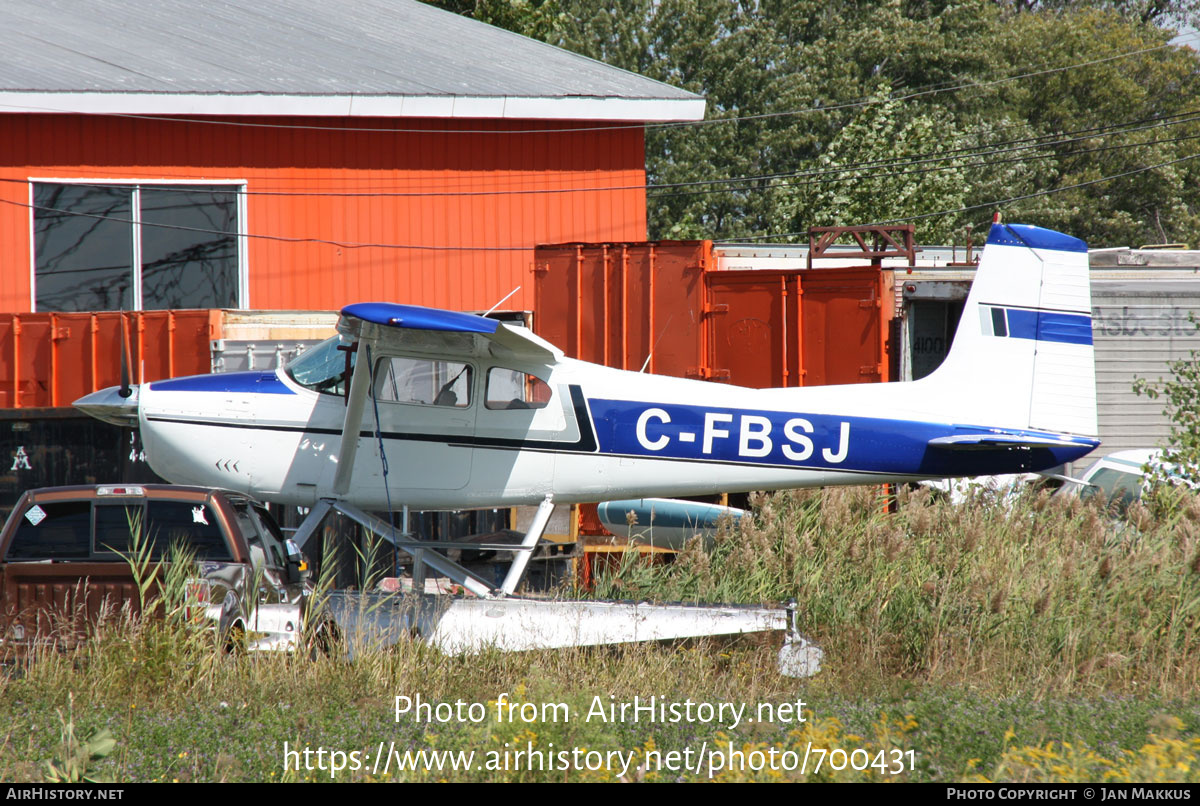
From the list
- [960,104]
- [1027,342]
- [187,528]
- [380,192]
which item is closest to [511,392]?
[187,528]

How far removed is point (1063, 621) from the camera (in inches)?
287

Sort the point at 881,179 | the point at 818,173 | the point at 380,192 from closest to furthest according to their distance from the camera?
the point at 380,192 < the point at 881,179 < the point at 818,173

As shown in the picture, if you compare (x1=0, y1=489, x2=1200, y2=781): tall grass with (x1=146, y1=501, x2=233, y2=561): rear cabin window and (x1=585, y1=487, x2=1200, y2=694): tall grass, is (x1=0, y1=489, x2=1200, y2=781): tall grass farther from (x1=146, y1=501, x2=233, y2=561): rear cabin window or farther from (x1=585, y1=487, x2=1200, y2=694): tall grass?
(x1=146, y1=501, x2=233, y2=561): rear cabin window

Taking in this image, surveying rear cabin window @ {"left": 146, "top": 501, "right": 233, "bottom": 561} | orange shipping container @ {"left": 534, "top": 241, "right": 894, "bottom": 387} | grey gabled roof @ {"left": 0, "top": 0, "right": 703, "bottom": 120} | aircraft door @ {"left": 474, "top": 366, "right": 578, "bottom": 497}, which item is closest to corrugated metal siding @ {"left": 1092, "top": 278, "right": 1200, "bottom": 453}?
orange shipping container @ {"left": 534, "top": 241, "right": 894, "bottom": 387}

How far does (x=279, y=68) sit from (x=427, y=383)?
8833mm

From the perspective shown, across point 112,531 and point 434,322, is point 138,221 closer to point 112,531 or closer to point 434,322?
point 434,322

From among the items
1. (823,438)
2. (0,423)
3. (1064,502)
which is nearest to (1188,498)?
(1064,502)

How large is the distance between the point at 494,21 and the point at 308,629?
72.7 feet

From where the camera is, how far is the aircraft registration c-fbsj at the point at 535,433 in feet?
27.6

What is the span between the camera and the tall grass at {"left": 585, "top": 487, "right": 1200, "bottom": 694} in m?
7.13

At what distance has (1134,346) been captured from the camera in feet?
40.5

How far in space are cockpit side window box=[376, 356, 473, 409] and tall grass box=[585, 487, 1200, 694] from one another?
6.20 ft

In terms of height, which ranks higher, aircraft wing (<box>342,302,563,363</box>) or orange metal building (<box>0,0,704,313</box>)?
orange metal building (<box>0,0,704,313</box>)

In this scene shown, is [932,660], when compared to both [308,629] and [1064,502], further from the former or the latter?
[308,629]
